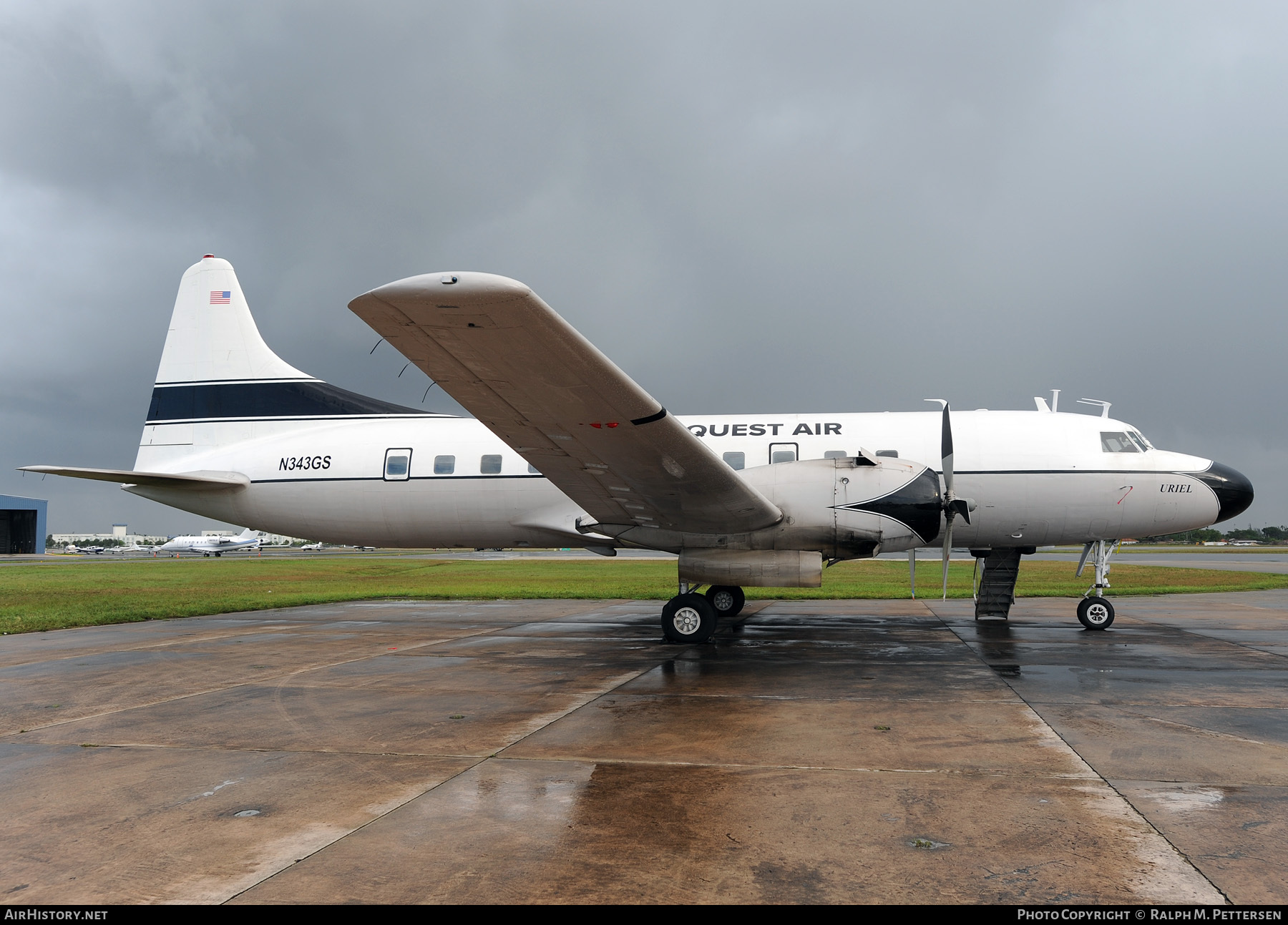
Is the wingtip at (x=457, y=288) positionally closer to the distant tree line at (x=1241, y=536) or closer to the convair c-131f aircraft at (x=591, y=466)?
the convair c-131f aircraft at (x=591, y=466)

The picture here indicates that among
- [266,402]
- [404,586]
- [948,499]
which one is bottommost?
[404,586]

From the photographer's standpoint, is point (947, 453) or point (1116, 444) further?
point (1116, 444)

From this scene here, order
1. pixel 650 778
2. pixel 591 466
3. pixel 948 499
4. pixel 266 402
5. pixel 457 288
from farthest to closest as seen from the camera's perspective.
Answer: pixel 266 402 → pixel 948 499 → pixel 591 466 → pixel 457 288 → pixel 650 778

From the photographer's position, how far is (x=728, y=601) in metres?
15.5

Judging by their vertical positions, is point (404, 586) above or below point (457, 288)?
below

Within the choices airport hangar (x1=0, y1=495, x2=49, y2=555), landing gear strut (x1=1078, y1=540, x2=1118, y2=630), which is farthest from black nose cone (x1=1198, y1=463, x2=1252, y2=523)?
airport hangar (x1=0, y1=495, x2=49, y2=555)

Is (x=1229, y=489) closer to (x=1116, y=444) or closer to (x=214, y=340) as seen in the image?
(x=1116, y=444)

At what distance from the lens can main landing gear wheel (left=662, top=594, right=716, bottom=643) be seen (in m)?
11.5

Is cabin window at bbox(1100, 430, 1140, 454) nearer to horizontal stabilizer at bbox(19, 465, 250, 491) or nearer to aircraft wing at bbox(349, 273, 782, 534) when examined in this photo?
aircraft wing at bbox(349, 273, 782, 534)

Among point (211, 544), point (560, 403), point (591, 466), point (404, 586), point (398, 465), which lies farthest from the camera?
point (211, 544)

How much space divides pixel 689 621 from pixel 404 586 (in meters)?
19.2

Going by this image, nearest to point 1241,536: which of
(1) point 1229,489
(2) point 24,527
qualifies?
(1) point 1229,489

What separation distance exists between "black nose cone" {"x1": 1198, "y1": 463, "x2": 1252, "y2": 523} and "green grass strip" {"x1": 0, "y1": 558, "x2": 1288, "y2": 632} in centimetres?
716

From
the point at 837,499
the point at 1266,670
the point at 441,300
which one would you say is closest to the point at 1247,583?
the point at 1266,670
